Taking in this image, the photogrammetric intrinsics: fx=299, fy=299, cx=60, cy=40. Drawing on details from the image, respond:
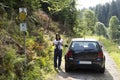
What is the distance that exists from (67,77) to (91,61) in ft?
4.81

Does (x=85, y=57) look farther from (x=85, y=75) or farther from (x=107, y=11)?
(x=107, y=11)

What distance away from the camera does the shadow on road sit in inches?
535

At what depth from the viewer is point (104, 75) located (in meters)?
14.3

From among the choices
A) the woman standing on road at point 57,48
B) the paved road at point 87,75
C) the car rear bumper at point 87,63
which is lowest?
the paved road at point 87,75

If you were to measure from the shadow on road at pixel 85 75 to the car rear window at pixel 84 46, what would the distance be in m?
1.22

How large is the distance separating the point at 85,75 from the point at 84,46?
143 centimetres

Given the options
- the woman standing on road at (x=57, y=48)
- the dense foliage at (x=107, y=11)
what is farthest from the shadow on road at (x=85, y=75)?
the dense foliage at (x=107, y=11)

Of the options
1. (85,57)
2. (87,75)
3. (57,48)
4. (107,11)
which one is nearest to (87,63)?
(85,57)

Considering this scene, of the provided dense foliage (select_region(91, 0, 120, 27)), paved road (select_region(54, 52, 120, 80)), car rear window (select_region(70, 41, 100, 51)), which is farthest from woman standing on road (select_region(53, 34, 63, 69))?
dense foliage (select_region(91, 0, 120, 27))

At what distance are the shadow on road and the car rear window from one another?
1.22 metres

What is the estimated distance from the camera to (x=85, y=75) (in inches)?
561

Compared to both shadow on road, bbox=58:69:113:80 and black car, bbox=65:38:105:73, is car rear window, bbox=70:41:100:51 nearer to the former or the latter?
black car, bbox=65:38:105:73

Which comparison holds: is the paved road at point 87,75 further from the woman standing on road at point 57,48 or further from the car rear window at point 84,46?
the car rear window at point 84,46

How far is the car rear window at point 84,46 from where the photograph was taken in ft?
47.5
